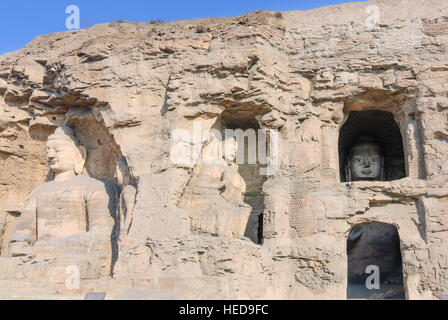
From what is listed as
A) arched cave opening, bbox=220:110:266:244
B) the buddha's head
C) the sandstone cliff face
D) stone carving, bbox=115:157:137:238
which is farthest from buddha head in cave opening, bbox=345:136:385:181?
the buddha's head

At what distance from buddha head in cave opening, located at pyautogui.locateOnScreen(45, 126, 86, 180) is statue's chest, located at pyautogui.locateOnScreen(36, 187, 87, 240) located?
75 cm

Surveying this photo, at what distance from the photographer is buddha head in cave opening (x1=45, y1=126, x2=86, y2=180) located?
11.7 meters

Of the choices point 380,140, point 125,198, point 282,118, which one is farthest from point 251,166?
point 380,140

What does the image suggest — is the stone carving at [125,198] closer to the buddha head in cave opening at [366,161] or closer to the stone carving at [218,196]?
the stone carving at [218,196]

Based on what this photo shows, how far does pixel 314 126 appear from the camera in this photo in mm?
10469

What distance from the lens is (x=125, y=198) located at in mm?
9906

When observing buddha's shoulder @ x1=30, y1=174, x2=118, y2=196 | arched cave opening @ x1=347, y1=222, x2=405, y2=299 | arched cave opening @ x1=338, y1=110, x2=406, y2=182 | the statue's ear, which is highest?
arched cave opening @ x1=338, y1=110, x2=406, y2=182

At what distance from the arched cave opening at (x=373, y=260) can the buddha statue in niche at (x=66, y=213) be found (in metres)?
5.55

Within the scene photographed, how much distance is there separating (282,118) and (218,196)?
77.2 inches

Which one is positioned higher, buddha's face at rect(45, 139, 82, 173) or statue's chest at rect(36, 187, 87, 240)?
buddha's face at rect(45, 139, 82, 173)

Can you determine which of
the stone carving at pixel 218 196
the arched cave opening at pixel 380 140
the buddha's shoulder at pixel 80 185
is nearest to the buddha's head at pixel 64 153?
the buddha's shoulder at pixel 80 185

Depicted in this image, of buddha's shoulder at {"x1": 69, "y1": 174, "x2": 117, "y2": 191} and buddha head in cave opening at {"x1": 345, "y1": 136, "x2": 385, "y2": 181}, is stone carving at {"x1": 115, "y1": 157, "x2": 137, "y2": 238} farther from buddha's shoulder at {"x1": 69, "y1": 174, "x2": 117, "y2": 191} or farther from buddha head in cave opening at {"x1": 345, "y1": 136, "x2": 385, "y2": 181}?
buddha head in cave opening at {"x1": 345, "y1": 136, "x2": 385, "y2": 181}

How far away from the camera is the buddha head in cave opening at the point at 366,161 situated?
13.3 meters

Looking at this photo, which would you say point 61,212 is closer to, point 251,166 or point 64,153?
point 64,153
